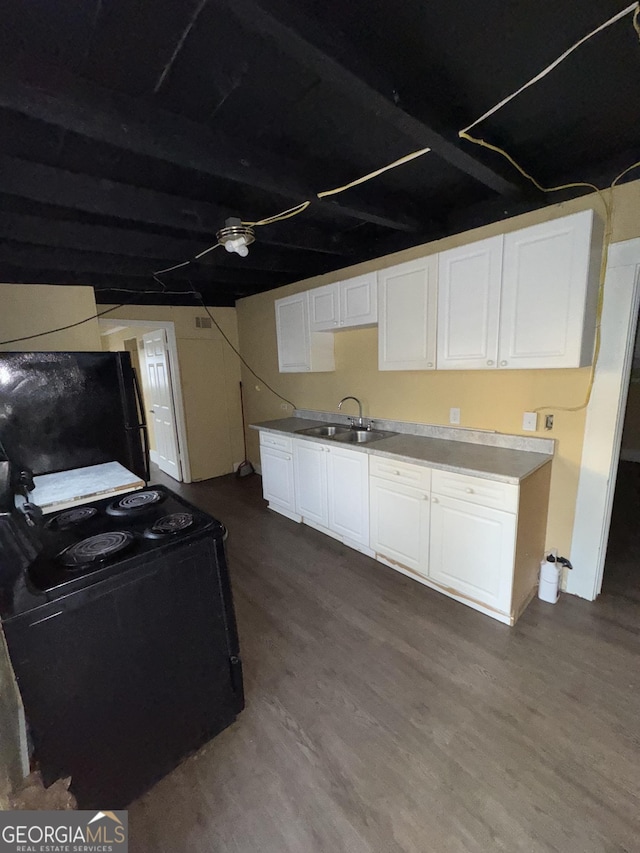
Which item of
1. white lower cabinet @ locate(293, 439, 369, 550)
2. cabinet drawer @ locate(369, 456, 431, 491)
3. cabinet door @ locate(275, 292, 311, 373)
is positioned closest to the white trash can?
cabinet drawer @ locate(369, 456, 431, 491)

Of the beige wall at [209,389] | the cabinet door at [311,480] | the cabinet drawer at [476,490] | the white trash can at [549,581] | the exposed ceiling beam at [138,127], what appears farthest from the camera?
the beige wall at [209,389]

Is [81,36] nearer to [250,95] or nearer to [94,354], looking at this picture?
[250,95]

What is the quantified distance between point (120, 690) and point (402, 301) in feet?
8.47

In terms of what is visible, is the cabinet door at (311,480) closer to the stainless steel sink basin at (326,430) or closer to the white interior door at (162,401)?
the stainless steel sink basin at (326,430)

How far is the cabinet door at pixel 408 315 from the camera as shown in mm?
2449

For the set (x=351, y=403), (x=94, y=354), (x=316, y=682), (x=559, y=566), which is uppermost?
(x=94, y=354)

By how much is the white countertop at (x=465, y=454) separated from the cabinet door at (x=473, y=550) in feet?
0.72

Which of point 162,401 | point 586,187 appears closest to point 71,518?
point 586,187

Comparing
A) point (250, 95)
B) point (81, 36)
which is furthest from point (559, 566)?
point (81, 36)

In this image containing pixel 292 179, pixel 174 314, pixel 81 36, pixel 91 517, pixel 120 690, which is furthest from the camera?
pixel 174 314

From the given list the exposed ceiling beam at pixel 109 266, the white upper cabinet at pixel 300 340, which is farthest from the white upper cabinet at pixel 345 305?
the exposed ceiling beam at pixel 109 266

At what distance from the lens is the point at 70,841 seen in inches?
35.0

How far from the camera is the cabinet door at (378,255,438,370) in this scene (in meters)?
2.45

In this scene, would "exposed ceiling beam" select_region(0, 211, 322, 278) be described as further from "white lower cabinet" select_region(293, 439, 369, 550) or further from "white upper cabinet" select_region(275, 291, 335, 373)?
"white lower cabinet" select_region(293, 439, 369, 550)
